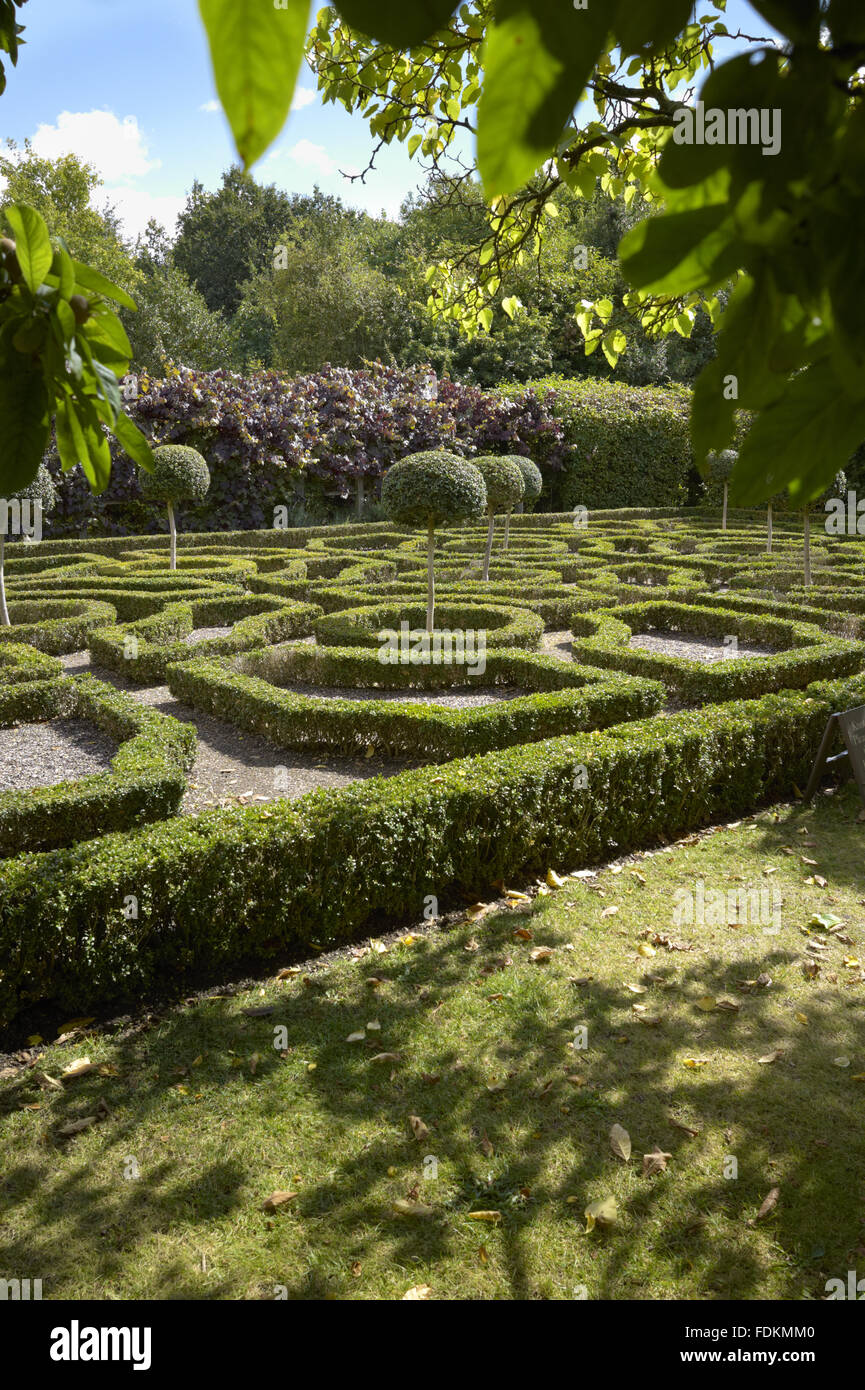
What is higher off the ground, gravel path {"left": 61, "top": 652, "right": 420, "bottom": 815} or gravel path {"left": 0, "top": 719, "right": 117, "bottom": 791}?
gravel path {"left": 0, "top": 719, "right": 117, "bottom": 791}

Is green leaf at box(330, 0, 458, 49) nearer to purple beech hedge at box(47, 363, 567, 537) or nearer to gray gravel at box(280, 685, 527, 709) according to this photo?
gray gravel at box(280, 685, 527, 709)

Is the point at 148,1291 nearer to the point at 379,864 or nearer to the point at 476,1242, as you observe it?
the point at 476,1242

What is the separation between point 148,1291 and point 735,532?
1986cm

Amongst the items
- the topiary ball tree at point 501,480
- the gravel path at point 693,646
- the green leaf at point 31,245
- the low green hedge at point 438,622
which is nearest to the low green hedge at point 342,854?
the low green hedge at point 438,622

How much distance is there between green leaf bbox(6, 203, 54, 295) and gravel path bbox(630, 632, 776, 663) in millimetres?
9694

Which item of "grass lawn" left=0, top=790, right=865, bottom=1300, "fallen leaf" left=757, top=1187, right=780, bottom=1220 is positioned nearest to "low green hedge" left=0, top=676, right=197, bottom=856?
"grass lawn" left=0, top=790, right=865, bottom=1300

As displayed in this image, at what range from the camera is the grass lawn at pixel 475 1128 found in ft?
9.69

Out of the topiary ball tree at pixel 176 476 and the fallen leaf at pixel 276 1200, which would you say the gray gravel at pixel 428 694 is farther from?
the fallen leaf at pixel 276 1200

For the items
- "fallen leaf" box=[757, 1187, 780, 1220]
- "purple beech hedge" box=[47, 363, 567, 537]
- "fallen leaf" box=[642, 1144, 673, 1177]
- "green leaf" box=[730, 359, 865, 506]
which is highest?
"purple beech hedge" box=[47, 363, 567, 537]

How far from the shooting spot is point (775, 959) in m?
4.76

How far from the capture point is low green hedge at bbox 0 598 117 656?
32.4 ft

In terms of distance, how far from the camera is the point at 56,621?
10180 millimetres

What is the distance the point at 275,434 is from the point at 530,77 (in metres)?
22.0
